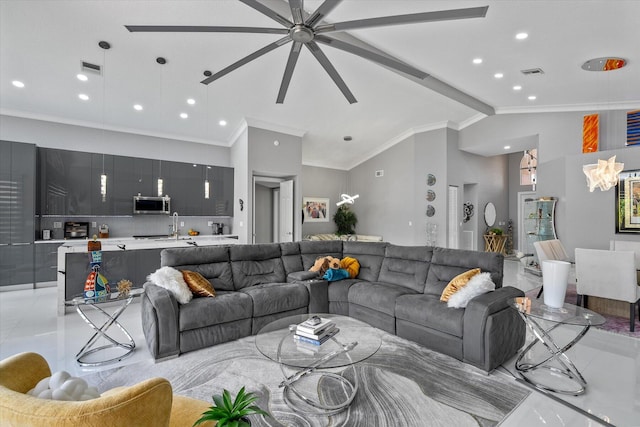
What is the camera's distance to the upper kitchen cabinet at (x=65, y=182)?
18.4 feet

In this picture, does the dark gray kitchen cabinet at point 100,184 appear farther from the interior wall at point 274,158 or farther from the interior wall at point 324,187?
the interior wall at point 324,187

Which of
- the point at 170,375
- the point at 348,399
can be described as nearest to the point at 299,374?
the point at 348,399

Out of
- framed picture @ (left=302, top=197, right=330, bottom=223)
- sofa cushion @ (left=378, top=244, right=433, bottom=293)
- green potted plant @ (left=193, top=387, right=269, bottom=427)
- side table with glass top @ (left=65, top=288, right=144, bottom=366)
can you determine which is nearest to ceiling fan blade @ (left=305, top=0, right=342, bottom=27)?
green potted plant @ (left=193, top=387, right=269, bottom=427)

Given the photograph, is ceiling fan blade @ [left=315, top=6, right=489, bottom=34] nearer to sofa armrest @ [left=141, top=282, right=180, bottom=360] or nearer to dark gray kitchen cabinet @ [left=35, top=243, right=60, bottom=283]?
sofa armrest @ [left=141, top=282, right=180, bottom=360]

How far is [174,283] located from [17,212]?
4392mm

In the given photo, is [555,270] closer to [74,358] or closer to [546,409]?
[546,409]

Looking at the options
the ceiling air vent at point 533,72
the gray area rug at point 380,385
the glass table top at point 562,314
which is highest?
the ceiling air vent at point 533,72

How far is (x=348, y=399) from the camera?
7.02 ft

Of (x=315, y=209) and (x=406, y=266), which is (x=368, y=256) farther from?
(x=315, y=209)

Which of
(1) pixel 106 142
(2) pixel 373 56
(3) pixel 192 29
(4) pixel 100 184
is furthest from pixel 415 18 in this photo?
(1) pixel 106 142

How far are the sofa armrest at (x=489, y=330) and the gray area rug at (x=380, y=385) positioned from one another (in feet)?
0.41

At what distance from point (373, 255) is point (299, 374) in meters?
2.31

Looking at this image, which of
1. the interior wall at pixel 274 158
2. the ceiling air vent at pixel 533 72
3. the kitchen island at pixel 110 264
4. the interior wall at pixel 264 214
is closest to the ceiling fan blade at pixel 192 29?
the kitchen island at pixel 110 264

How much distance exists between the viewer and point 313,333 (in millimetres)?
2295
